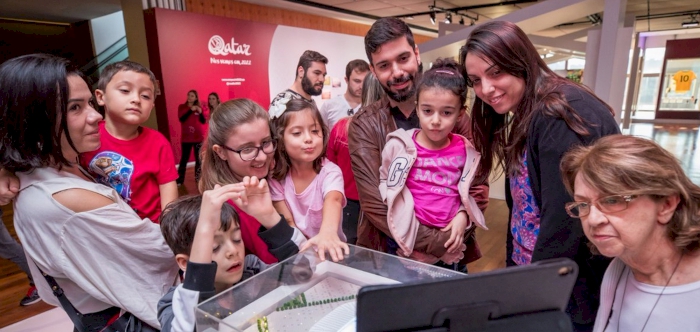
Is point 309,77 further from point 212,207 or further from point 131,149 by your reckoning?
point 212,207

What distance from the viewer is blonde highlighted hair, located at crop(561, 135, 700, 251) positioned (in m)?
0.90

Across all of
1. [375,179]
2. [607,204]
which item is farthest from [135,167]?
[607,204]

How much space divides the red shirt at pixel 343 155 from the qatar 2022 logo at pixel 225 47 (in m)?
5.09

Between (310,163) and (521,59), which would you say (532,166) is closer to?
(521,59)

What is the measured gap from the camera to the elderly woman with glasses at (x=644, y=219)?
0.91m

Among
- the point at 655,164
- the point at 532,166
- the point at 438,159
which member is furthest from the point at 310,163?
the point at 655,164

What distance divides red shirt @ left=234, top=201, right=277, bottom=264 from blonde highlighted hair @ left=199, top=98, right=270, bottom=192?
154 mm

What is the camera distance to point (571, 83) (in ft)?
3.49

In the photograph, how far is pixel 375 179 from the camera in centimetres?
154

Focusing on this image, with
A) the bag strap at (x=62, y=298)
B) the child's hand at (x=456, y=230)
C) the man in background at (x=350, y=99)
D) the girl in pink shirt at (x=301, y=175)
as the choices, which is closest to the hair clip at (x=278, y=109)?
the girl in pink shirt at (x=301, y=175)

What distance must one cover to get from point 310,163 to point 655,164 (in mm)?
1100

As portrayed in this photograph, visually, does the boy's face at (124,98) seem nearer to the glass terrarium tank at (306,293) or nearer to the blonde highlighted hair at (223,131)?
the blonde highlighted hair at (223,131)

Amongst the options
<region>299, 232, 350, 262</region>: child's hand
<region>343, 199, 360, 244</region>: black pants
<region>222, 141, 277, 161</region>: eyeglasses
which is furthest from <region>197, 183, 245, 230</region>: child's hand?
<region>343, 199, 360, 244</region>: black pants

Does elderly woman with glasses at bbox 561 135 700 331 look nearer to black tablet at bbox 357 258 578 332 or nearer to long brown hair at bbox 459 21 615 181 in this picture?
long brown hair at bbox 459 21 615 181
